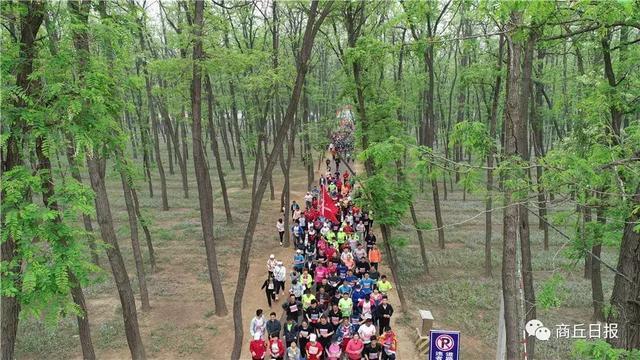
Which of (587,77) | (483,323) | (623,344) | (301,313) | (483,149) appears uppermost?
(587,77)

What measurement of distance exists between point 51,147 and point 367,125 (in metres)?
12.4

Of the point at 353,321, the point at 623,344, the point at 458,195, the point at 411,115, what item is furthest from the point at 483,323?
the point at 411,115

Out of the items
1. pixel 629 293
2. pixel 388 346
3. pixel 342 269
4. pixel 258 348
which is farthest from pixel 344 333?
pixel 629 293

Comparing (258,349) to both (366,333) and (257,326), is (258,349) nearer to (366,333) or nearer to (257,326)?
(257,326)

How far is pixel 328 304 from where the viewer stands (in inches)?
532

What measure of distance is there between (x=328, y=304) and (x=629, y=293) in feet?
27.5

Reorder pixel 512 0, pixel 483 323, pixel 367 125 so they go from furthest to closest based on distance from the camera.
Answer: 1. pixel 367 125
2. pixel 483 323
3. pixel 512 0

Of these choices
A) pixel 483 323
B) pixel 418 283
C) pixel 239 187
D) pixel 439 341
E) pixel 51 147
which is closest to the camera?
pixel 51 147

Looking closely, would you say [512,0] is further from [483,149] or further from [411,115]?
[411,115]

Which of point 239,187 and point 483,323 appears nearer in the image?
point 483,323

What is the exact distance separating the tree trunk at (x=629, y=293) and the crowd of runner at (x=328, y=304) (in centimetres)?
555

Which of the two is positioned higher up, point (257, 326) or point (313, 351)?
point (257, 326)

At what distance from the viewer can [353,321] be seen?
12641 millimetres

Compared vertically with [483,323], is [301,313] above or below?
above
